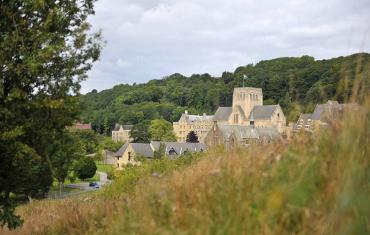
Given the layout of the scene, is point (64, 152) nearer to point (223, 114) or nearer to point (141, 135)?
point (223, 114)

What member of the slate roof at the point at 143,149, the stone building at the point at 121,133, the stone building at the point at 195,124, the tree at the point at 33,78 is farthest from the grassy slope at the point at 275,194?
the stone building at the point at 121,133

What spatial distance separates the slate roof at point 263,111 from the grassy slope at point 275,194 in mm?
109575

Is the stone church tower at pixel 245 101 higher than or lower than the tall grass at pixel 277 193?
higher

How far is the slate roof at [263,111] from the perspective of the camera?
4488 inches

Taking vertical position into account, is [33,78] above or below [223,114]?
below

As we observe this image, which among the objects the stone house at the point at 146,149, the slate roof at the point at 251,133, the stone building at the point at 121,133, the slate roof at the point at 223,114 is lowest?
the stone house at the point at 146,149

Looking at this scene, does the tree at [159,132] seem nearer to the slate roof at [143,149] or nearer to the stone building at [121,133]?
the stone building at [121,133]

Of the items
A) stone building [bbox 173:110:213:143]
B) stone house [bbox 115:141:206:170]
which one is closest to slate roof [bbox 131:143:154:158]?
stone house [bbox 115:141:206:170]

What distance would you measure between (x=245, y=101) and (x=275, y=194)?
403 ft

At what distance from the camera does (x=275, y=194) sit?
151 inches

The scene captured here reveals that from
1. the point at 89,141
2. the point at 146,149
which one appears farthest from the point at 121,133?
the point at 89,141

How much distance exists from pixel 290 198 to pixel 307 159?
597mm

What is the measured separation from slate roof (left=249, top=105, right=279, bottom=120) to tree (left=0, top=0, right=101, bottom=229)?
106036 mm

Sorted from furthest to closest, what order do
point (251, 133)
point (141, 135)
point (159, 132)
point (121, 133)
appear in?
point (121, 133)
point (159, 132)
point (141, 135)
point (251, 133)
